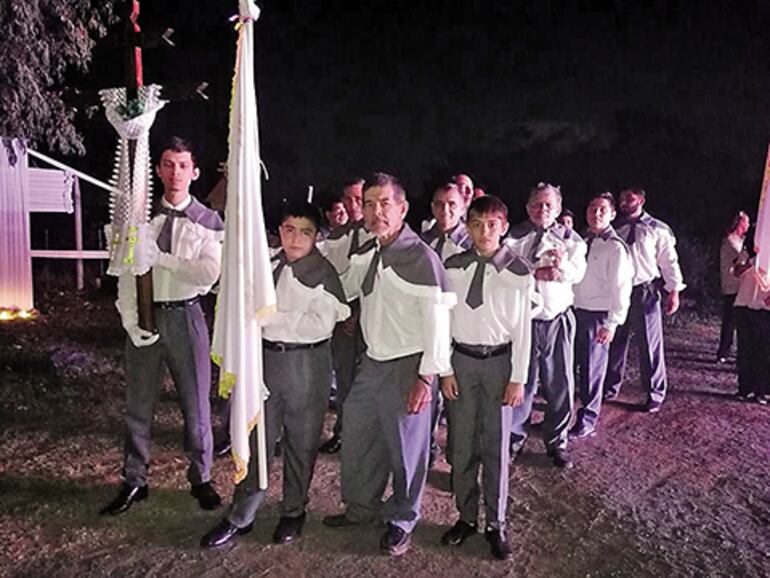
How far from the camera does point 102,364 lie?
354 inches

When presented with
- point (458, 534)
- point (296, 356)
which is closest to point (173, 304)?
point (296, 356)

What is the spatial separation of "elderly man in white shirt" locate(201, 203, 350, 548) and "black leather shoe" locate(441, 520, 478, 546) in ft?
3.20

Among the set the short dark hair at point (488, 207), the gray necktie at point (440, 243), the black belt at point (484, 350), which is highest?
the short dark hair at point (488, 207)

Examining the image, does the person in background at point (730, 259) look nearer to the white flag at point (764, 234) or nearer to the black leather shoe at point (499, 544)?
the white flag at point (764, 234)

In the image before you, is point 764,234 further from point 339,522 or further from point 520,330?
point 339,522

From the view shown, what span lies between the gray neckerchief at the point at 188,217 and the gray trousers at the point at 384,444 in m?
1.39

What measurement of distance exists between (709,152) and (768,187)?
16690 millimetres

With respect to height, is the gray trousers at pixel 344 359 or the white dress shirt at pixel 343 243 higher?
the white dress shirt at pixel 343 243

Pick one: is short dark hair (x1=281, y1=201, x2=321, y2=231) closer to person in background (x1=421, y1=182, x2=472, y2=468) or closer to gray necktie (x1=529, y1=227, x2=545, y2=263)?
person in background (x1=421, y1=182, x2=472, y2=468)

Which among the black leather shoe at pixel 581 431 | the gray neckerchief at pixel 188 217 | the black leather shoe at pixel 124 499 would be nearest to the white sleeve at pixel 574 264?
the black leather shoe at pixel 581 431

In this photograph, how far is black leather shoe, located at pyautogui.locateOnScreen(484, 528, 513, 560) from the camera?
4.34 m

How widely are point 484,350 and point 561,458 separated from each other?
81.0 inches

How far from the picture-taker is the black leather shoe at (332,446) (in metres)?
6.16

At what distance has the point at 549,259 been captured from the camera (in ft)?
19.1
